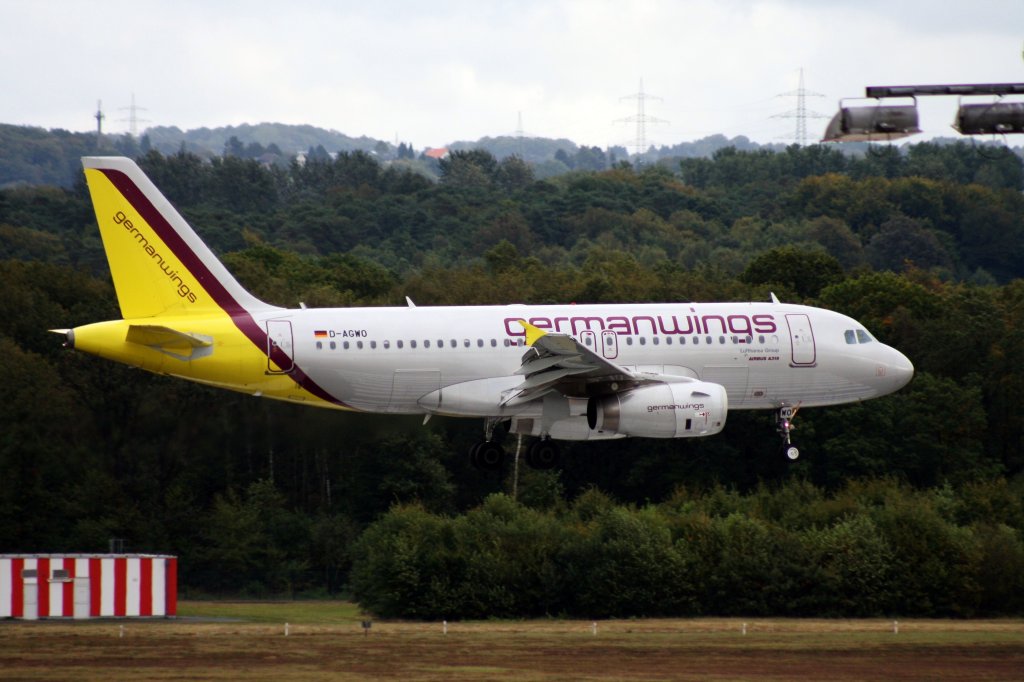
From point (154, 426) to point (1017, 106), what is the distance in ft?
124

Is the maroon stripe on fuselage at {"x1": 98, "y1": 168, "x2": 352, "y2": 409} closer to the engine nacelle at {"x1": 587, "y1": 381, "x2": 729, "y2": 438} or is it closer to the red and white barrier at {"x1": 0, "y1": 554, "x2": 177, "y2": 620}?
the engine nacelle at {"x1": 587, "y1": 381, "x2": 729, "y2": 438}

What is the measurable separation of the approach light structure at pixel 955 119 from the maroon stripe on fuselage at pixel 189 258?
84.6 ft

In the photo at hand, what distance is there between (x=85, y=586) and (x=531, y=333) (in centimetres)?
1953

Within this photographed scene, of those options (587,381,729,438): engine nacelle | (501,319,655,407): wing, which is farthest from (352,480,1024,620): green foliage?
(587,381,729,438): engine nacelle

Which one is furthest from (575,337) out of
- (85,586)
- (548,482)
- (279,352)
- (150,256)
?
(548,482)

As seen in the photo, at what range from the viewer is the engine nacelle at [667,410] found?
4941 centimetres

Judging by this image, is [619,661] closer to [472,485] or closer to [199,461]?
[199,461]

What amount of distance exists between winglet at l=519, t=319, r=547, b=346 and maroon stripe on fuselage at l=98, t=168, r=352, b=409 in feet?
20.7

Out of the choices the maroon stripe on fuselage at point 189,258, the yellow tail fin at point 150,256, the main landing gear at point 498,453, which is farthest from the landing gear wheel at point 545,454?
the yellow tail fin at point 150,256

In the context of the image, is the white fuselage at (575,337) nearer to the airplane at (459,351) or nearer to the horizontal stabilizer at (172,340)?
the airplane at (459,351)

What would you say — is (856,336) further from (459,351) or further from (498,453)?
(459,351)

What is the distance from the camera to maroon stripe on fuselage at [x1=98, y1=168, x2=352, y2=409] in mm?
50750

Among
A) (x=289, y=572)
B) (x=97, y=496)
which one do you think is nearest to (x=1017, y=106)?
(x=97, y=496)

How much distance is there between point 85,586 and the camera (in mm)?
57812
